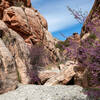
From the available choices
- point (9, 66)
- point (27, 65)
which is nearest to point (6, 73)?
point (9, 66)

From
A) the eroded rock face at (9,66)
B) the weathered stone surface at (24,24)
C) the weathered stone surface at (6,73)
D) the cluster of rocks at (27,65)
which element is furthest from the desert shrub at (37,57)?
the weathered stone surface at (6,73)

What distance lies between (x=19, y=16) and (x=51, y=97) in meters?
16.4

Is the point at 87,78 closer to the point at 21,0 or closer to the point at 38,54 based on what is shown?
the point at 38,54

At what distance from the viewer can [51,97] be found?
232 inches

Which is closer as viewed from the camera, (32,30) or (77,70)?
(77,70)

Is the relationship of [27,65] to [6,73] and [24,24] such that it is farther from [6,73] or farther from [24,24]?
[24,24]

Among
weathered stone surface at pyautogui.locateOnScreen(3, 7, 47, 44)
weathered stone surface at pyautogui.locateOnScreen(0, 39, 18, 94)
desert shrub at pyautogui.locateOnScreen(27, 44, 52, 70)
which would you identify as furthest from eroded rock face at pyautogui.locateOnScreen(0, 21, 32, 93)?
weathered stone surface at pyautogui.locateOnScreen(3, 7, 47, 44)

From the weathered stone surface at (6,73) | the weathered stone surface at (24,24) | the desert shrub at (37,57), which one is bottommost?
the weathered stone surface at (6,73)

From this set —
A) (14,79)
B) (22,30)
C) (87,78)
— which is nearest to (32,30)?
(22,30)

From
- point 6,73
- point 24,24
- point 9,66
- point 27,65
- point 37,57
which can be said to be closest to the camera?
point 6,73

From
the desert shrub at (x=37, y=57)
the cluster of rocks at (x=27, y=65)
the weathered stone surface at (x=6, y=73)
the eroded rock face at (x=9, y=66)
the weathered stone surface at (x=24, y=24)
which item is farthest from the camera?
the weathered stone surface at (x=24, y=24)

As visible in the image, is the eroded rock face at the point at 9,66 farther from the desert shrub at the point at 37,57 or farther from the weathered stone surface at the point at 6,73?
the desert shrub at the point at 37,57

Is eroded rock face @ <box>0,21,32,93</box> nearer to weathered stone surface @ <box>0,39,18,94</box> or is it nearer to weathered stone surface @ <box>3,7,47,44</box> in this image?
weathered stone surface @ <box>0,39,18,94</box>

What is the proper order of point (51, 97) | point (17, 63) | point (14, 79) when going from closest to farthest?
point (51, 97), point (14, 79), point (17, 63)
